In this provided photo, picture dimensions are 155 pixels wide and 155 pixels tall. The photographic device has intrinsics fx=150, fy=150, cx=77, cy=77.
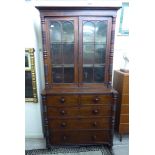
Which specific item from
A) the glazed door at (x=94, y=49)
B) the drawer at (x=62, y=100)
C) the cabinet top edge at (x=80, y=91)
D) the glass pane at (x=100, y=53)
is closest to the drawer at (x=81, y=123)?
the drawer at (x=62, y=100)

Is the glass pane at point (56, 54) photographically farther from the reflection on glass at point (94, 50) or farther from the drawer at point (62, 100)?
the drawer at point (62, 100)

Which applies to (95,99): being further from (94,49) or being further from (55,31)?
(55,31)

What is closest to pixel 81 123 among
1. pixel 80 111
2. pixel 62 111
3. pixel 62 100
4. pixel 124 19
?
pixel 80 111

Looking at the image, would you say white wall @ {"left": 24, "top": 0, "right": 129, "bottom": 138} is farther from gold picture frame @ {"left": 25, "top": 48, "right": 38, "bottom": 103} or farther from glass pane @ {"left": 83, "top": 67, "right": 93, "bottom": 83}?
glass pane @ {"left": 83, "top": 67, "right": 93, "bottom": 83}

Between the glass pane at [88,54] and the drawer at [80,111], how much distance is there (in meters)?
0.58

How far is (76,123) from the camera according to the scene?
75.5 inches

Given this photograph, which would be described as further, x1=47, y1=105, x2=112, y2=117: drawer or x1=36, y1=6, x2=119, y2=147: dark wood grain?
x1=47, y1=105, x2=112, y2=117: drawer

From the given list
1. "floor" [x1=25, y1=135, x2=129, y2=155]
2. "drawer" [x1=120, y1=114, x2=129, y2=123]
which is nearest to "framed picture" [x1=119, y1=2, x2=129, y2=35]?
"drawer" [x1=120, y1=114, x2=129, y2=123]

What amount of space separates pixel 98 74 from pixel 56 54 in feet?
1.95

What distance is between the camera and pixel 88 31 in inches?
72.1

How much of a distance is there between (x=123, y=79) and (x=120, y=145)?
95cm

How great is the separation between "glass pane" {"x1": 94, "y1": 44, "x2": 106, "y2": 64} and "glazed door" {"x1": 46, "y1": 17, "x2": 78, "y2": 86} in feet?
0.88

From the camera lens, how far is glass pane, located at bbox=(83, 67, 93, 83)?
1923 mm
